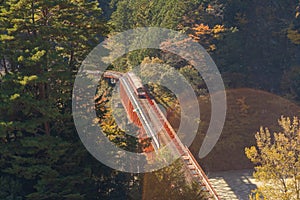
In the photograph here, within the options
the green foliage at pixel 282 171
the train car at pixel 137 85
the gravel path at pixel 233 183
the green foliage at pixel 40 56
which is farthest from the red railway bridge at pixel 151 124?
the green foliage at pixel 40 56

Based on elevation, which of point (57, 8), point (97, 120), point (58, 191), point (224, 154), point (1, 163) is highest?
point (57, 8)

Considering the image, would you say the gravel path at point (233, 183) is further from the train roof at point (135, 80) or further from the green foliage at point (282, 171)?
the green foliage at point (282, 171)

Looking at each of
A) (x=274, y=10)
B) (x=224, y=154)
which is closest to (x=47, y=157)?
(x=224, y=154)

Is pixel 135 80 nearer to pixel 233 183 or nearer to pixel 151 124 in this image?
pixel 151 124

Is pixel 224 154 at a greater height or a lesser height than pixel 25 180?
lesser

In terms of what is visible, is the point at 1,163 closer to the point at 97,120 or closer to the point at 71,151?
the point at 71,151

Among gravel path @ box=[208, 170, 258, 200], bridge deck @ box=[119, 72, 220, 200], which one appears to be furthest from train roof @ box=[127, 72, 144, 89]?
gravel path @ box=[208, 170, 258, 200]
